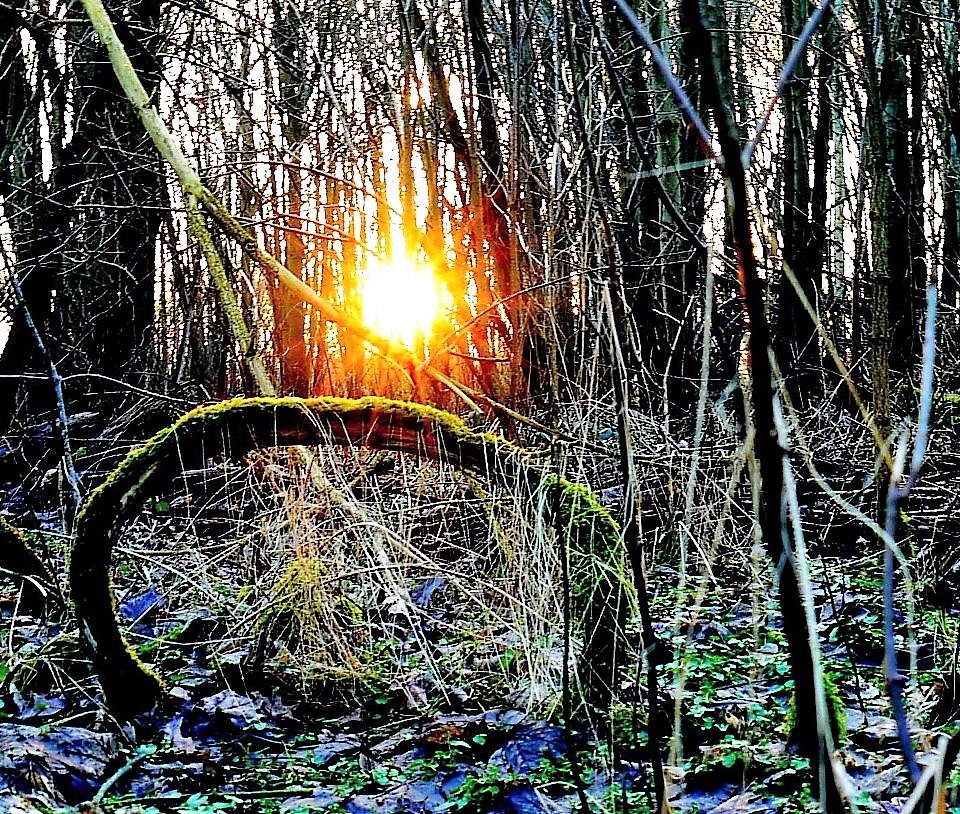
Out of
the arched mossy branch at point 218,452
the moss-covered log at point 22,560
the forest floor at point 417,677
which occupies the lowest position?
the forest floor at point 417,677

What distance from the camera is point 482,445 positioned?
13.1 feet

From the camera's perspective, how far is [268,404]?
4.10m

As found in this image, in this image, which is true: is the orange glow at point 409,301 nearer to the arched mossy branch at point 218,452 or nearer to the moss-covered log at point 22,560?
the arched mossy branch at point 218,452

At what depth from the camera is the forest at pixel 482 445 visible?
10.9 ft

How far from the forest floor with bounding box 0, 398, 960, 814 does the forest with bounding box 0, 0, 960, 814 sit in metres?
0.02

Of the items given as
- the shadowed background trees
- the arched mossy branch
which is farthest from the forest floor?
the shadowed background trees

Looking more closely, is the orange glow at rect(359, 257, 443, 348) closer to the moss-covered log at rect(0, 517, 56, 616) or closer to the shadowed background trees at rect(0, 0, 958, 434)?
the shadowed background trees at rect(0, 0, 958, 434)

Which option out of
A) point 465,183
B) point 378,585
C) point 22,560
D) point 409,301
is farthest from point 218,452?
point 465,183

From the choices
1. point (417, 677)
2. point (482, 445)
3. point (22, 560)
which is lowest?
point (417, 677)

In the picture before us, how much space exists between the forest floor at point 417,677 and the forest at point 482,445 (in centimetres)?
2

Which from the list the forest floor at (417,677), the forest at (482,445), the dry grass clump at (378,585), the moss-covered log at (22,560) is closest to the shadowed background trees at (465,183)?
the forest at (482,445)

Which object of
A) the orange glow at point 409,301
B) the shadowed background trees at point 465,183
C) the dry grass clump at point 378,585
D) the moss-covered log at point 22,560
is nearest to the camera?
the dry grass clump at point 378,585

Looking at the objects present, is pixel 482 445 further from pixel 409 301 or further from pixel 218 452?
pixel 409 301

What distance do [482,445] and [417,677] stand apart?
48.9 inches
